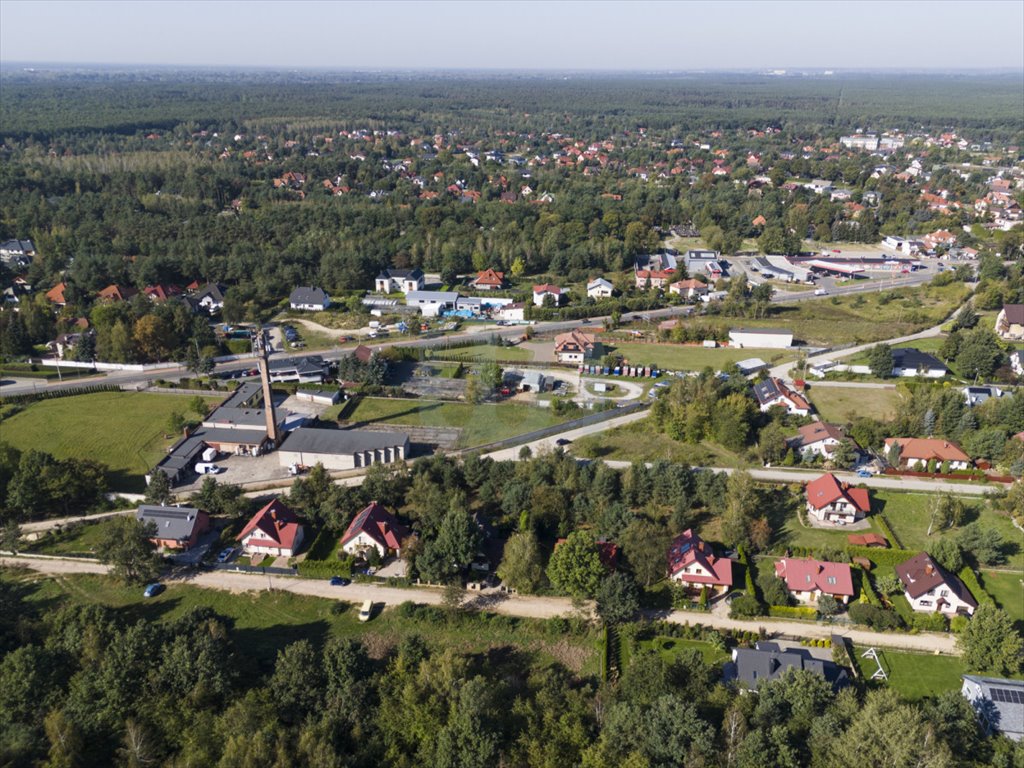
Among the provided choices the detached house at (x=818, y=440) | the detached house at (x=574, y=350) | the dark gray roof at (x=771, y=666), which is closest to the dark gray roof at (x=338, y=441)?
the detached house at (x=574, y=350)

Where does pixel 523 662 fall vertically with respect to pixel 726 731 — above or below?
below

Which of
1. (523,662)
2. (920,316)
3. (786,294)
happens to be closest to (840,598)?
(523,662)

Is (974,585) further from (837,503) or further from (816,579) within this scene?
(816,579)

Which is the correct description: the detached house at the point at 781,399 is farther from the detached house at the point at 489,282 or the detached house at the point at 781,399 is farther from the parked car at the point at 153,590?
the parked car at the point at 153,590

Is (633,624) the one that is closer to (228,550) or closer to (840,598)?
(840,598)

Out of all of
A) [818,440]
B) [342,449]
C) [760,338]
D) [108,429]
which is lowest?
[108,429]

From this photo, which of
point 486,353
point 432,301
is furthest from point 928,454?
point 432,301
